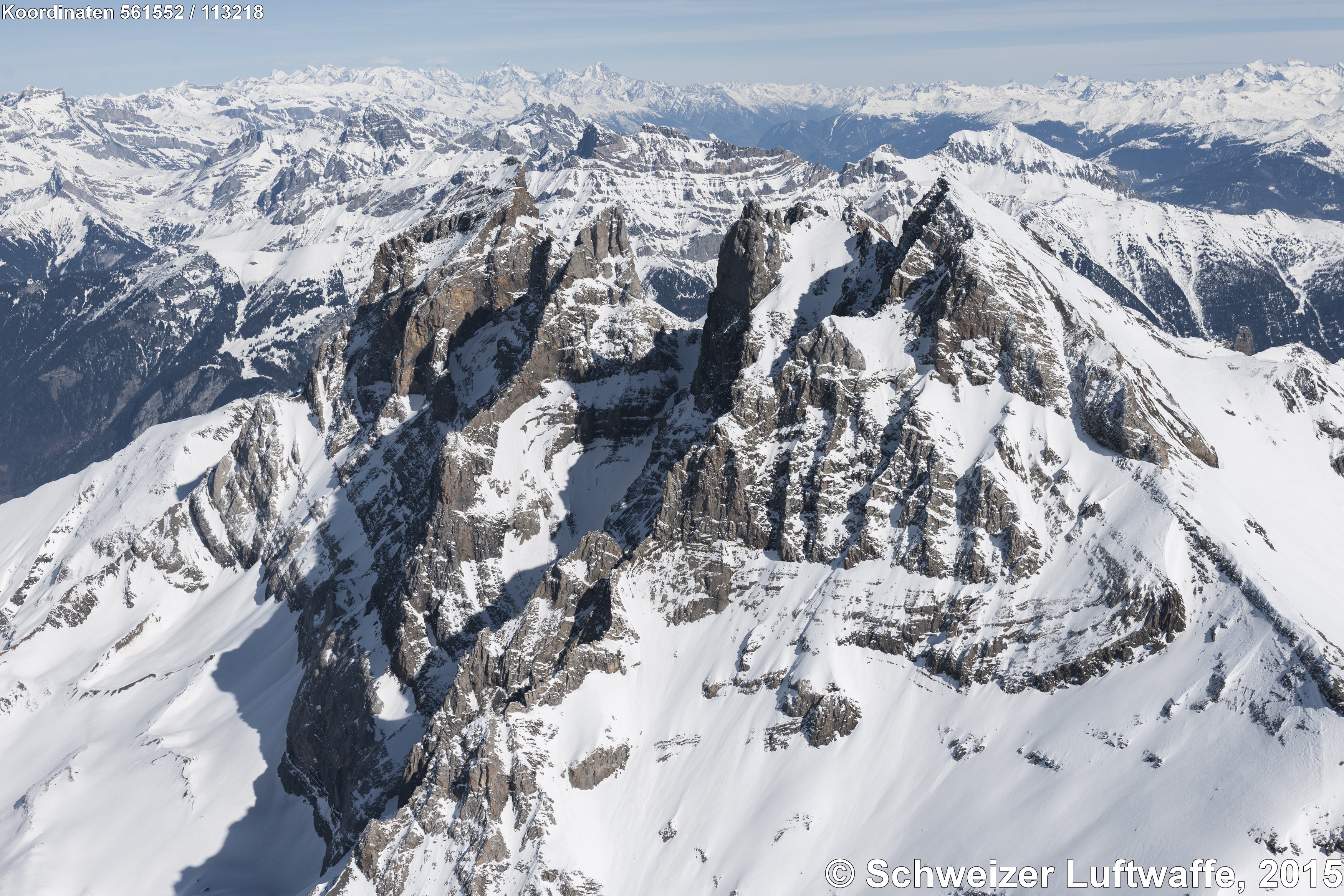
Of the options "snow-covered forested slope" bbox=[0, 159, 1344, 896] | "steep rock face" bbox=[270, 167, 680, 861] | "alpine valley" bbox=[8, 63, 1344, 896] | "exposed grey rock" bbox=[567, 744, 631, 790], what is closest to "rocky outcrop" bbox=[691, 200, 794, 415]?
"alpine valley" bbox=[8, 63, 1344, 896]

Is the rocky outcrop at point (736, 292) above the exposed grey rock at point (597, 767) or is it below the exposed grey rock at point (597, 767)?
above

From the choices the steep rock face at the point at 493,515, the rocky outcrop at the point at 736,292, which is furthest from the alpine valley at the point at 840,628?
the steep rock face at the point at 493,515

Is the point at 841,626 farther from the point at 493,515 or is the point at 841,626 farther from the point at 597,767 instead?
the point at 493,515

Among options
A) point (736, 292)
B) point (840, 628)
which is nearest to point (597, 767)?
point (840, 628)

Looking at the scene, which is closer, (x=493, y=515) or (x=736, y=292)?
(x=736, y=292)

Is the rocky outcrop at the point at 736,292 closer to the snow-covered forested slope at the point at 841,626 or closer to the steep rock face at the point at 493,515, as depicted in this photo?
the snow-covered forested slope at the point at 841,626

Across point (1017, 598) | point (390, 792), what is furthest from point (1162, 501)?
point (390, 792)

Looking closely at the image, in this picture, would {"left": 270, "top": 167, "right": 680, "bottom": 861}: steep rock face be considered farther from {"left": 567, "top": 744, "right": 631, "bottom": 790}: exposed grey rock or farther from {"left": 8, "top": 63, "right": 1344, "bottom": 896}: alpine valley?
{"left": 567, "top": 744, "right": 631, "bottom": 790}: exposed grey rock

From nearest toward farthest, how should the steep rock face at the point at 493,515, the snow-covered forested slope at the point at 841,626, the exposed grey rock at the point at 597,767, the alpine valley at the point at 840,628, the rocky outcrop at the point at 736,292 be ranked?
the alpine valley at the point at 840,628 < the snow-covered forested slope at the point at 841,626 < the exposed grey rock at the point at 597,767 < the rocky outcrop at the point at 736,292 < the steep rock face at the point at 493,515
